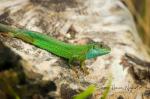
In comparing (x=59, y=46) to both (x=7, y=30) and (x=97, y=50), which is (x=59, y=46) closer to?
(x=97, y=50)

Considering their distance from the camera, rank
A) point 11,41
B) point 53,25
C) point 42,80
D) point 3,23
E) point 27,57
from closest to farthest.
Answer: point 42,80 < point 27,57 < point 11,41 < point 3,23 < point 53,25

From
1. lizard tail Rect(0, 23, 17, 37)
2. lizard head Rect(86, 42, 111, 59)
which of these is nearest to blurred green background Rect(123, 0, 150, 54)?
lizard head Rect(86, 42, 111, 59)

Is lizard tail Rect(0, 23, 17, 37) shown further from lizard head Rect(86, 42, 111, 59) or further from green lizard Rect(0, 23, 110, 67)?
lizard head Rect(86, 42, 111, 59)

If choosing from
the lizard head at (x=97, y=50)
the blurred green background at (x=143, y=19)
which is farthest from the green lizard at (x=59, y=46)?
the blurred green background at (x=143, y=19)

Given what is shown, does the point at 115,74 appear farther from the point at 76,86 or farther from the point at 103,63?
the point at 76,86

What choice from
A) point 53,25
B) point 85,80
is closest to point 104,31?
point 53,25

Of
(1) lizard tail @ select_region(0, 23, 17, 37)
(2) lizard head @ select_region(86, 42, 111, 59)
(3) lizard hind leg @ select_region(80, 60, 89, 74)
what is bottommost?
(3) lizard hind leg @ select_region(80, 60, 89, 74)

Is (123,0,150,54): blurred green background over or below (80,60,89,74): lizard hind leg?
over
